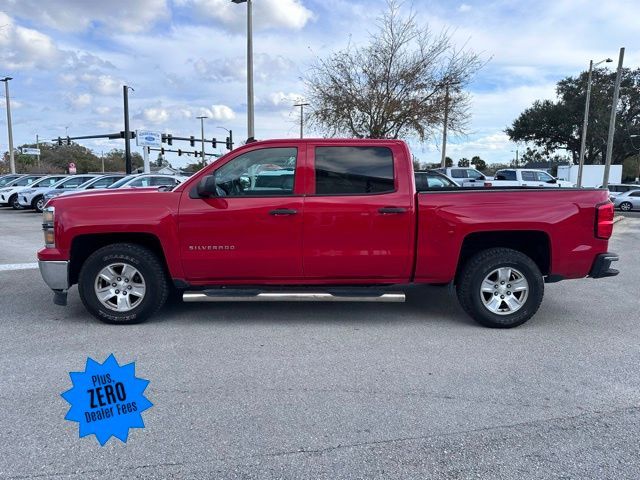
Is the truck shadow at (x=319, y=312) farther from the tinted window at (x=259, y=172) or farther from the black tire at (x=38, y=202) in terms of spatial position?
the black tire at (x=38, y=202)

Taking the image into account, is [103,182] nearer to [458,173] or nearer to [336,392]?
[458,173]

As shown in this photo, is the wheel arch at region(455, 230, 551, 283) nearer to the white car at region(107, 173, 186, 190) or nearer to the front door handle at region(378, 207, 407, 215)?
the front door handle at region(378, 207, 407, 215)

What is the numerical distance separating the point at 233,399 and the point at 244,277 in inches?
69.0

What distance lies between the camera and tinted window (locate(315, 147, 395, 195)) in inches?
199

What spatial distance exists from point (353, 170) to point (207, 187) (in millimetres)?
1473

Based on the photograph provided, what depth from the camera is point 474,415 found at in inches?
133

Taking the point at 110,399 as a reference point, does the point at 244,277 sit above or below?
above

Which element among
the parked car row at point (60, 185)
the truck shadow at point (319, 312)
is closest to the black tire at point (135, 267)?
the truck shadow at point (319, 312)

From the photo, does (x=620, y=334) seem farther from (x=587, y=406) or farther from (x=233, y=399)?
(x=233, y=399)

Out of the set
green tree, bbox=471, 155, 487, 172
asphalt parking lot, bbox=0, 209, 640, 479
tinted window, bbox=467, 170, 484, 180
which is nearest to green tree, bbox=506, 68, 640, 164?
tinted window, bbox=467, 170, 484, 180

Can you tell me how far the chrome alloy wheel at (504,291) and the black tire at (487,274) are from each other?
0.04 metres

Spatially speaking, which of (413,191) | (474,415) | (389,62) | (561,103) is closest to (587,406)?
(474,415)

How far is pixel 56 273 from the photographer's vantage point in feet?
16.6

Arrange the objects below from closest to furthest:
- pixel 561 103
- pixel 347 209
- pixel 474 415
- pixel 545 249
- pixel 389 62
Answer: pixel 474 415 → pixel 347 209 → pixel 545 249 → pixel 389 62 → pixel 561 103
